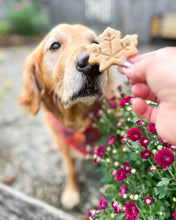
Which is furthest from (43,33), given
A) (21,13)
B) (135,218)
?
(135,218)

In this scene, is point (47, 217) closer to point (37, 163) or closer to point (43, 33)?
point (37, 163)

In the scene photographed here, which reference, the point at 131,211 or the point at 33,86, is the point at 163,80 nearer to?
the point at 131,211

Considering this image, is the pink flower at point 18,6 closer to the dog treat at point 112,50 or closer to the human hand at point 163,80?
the dog treat at point 112,50

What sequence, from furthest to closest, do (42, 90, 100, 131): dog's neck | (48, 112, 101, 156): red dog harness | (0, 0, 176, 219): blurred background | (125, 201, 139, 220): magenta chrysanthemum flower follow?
(0, 0, 176, 219): blurred background < (48, 112, 101, 156): red dog harness < (42, 90, 100, 131): dog's neck < (125, 201, 139, 220): magenta chrysanthemum flower

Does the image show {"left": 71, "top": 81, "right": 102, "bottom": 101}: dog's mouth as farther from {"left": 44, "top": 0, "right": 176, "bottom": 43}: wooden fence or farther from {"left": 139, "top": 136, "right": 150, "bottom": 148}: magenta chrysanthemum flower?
{"left": 44, "top": 0, "right": 176, "bottom": 43}: wooden fence

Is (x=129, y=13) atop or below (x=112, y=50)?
below

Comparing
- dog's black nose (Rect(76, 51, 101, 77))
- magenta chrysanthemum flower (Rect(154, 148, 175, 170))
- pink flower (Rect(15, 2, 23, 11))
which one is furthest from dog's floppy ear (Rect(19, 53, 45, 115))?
pink flower (Rect(15, 2, 23, 11))

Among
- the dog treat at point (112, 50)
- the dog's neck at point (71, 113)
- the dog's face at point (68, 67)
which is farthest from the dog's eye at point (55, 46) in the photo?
the dog treat at point (112, 50)

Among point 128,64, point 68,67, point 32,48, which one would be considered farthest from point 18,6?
point 128,64
